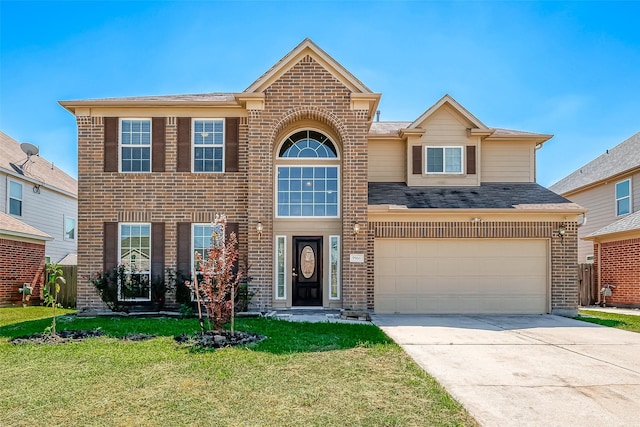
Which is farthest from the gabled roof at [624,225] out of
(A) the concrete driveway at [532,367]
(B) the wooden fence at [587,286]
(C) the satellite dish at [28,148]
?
(C) the satellite dish at [28,148]

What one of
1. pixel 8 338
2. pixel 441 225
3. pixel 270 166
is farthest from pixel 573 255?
pixel 8 338

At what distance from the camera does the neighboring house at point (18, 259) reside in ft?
49.5

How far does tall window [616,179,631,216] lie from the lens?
17.7 meters

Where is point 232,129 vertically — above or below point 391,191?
above

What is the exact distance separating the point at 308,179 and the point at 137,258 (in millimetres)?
5320

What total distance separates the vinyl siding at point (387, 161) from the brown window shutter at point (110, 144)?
25.1 ft

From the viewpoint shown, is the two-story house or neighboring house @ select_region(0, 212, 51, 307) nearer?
neighboring house @ select_region(0, 212, 51, 307)

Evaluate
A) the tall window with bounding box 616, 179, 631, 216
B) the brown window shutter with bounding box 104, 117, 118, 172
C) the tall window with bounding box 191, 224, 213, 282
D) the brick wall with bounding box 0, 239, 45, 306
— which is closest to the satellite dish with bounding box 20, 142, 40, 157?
the brick wall with bounding box 0, 239, 45, 306

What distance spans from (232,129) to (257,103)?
42.5 inches

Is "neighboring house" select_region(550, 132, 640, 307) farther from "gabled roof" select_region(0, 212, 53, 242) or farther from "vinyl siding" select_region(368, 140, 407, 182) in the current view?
"gabled roof" select_region(0, 212, 53, 242)

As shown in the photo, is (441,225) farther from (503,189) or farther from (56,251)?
(56,251)

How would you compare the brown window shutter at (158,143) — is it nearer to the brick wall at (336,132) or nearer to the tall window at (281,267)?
the brick wall at (336,132)

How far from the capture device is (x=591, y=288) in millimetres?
17578

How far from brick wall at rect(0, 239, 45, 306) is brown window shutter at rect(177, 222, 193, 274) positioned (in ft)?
23.9
